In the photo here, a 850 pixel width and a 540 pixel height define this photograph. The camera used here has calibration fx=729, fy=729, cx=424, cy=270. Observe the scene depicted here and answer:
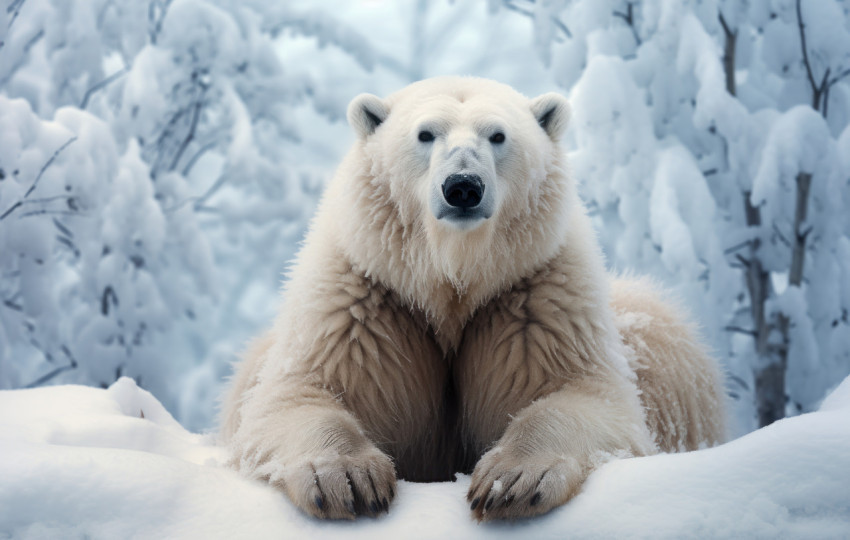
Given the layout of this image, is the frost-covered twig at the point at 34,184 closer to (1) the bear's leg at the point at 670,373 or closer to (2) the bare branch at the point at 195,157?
(2) the bare branch at the point at 195,157

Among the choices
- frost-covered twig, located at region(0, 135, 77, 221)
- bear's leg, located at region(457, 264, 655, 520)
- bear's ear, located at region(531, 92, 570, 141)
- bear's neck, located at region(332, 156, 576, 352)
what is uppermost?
bear's ear, located at region(531, 92, 570, 141)

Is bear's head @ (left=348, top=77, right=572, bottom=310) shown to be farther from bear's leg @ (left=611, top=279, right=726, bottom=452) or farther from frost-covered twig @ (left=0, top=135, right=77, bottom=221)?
frost-covered twig @ (left=0, top=135, right=77, bottom=221)

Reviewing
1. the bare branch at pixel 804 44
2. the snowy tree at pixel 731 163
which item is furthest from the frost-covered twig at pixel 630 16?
the bare branch at pixel 804 44

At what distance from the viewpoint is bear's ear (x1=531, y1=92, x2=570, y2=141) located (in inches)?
93.7

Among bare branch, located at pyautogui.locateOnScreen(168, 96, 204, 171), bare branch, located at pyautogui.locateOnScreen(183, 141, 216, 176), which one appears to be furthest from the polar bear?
bare branch, located at pyautogui.locateOnScreen(183, 141, 216, 176)

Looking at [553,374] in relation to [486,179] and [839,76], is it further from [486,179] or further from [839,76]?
[839,76]

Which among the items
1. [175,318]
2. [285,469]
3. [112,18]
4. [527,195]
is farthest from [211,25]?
[285,469]

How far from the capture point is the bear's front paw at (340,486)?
156 cm

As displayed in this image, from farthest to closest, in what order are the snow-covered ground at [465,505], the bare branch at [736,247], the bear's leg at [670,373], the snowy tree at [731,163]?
the bare branch at [736,247] → the snowy tree at [731,163] → the bear's leg at [670,373] → the snow-covered ground at [465,505]

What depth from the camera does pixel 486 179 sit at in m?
1.95

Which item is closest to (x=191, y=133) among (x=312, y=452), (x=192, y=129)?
(x=192, y=129)

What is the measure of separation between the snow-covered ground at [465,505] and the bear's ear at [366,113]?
1194mm

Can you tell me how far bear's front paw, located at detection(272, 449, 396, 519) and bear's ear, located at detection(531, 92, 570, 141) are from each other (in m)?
1.28

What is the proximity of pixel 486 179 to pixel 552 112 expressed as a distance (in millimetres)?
598
